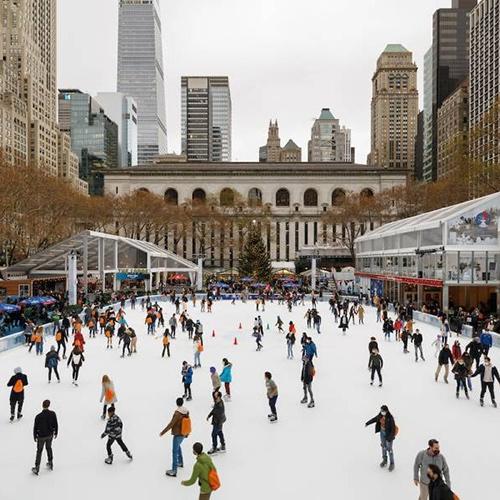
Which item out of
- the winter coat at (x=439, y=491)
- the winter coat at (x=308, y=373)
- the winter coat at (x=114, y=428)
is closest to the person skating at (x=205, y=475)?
the winter coat at (x=114, y=428)

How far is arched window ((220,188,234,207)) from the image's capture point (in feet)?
293

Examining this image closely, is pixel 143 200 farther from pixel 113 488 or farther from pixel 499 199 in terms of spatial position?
pixel 113 488

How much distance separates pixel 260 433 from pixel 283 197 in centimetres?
8469

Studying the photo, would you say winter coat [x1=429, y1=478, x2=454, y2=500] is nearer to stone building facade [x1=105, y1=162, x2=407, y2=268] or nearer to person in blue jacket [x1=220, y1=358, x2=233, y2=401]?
person in blue jacket [x1=220, y1=358, x2=233, y2=401]

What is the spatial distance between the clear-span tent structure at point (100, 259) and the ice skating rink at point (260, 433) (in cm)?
2201

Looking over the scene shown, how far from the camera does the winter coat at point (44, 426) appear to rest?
8156mm

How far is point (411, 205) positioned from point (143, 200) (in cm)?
3680

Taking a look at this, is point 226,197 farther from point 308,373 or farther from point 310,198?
point 308,373

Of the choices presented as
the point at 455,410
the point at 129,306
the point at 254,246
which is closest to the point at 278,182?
the point at 254,246

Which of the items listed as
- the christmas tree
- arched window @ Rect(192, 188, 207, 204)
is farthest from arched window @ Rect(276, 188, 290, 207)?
the christmas tree

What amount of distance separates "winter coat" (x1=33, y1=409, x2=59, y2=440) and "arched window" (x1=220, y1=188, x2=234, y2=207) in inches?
3170

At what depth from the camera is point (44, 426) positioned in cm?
820

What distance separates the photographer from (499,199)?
98.3 feet

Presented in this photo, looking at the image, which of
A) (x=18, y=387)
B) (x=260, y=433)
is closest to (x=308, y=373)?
(x=260, y=433)
